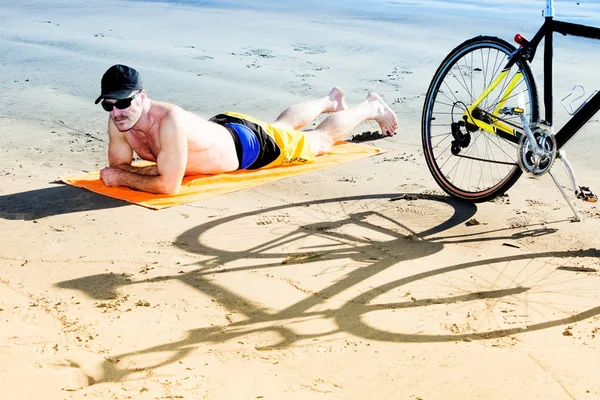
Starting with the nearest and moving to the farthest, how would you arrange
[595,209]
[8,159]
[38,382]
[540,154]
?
[38,382]
[540,154]
[595,209]
[8,159]

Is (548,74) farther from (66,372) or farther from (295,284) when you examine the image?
(66,372)

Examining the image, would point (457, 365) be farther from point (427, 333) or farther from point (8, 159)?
point (8, 159)

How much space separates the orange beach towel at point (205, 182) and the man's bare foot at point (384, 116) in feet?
1.88

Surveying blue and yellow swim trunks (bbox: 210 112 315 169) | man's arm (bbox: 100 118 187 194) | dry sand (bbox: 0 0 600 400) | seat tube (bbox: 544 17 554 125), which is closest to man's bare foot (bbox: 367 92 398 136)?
dry sand (bbox: 0 0 600 400)

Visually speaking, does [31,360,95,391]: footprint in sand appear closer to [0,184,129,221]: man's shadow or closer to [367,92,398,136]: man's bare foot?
[0,184,129,221]: man's shadow

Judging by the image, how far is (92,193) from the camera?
18.9 feet

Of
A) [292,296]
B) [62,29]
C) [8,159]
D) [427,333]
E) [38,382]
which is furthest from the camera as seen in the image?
[62,29]

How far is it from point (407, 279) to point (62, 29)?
369 inches

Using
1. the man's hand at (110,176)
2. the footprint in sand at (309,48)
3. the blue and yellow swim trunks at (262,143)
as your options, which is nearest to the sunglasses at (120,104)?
the man's hand at (110,176)

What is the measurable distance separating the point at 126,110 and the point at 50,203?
809 millimetres

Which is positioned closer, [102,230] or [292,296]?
[292,296]

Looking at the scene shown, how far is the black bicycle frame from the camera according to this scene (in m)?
4.78

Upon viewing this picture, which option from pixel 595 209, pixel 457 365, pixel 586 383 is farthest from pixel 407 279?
pixel 595 209

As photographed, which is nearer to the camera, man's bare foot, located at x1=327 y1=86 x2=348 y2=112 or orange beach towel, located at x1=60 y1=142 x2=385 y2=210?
orange beach towel, located at x1=60 y1=142 x2=385 y2=210
